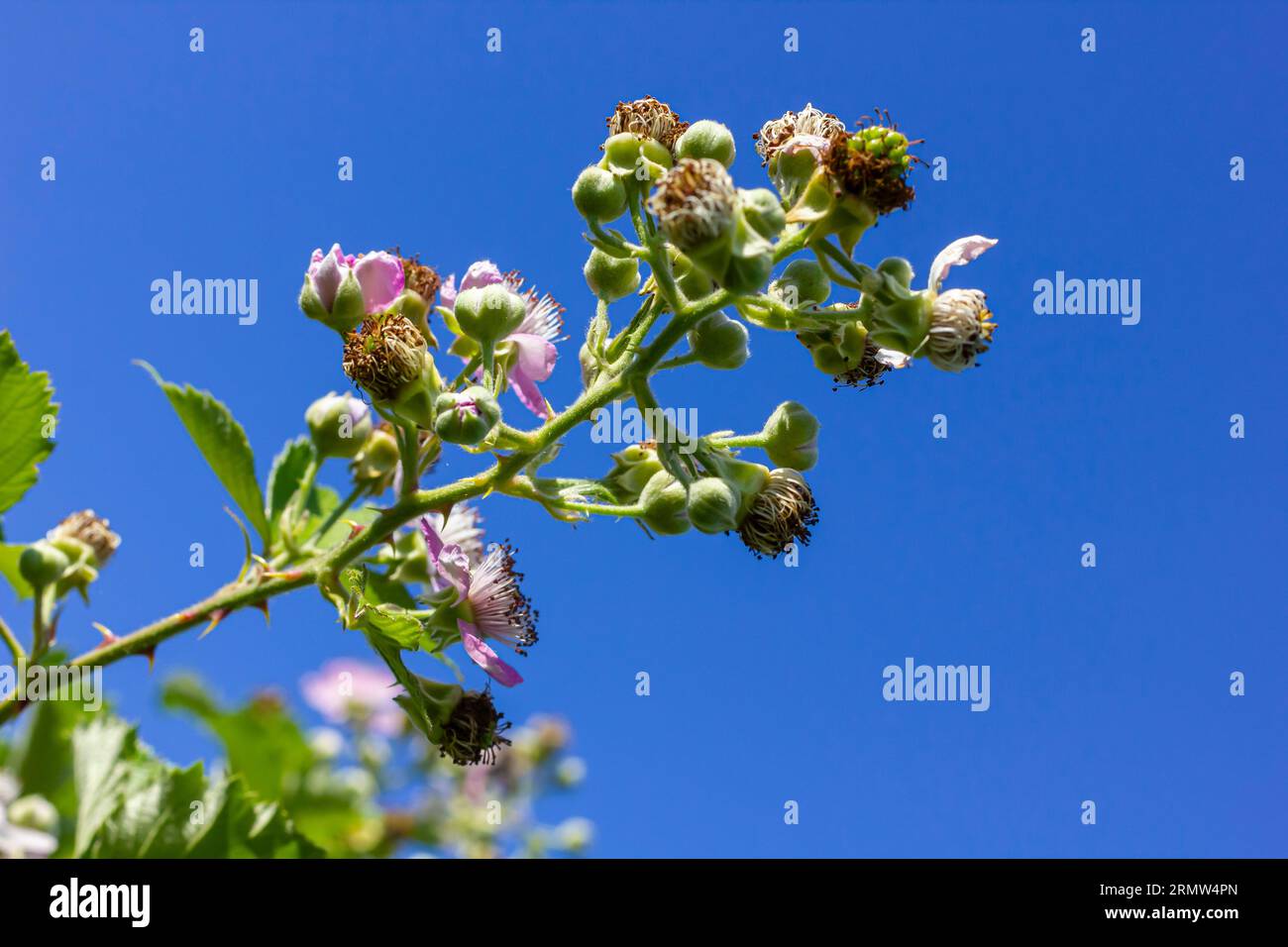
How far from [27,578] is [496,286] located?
1.14 meters

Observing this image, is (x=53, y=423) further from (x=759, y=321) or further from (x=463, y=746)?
(x=759, y=321)

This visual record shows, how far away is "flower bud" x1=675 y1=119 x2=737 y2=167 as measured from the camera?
6.66ft

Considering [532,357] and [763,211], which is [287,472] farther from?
[763,211]

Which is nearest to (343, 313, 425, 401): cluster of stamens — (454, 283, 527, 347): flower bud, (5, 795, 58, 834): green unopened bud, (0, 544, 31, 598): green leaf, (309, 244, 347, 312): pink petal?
(454, 283, 527, 347): flower bud

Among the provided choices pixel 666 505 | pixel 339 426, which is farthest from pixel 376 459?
pixel 666 505

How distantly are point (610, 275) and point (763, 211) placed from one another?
1.36 ft

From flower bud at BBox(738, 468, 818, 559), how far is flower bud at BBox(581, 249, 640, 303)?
478 mm

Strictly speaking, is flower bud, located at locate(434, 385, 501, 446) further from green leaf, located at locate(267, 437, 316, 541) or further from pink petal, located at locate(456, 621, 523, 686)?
green leaf, located at locate(267, 437, 316, 541)

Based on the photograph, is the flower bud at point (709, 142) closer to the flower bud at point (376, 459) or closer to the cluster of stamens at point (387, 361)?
the cluster of stamens at point (387, 361)

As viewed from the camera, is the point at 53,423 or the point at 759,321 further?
the point at 53,423

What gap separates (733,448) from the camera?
2.21 metres

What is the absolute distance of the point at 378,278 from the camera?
2311 millimetres

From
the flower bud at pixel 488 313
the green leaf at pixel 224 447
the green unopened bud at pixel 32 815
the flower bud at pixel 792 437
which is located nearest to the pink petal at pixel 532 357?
the flower bud at pixel 488 313

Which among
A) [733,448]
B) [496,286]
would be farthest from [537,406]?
[733,448]
